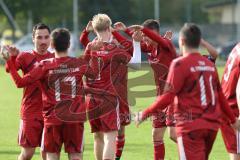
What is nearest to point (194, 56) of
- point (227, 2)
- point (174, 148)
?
point (174, 148)

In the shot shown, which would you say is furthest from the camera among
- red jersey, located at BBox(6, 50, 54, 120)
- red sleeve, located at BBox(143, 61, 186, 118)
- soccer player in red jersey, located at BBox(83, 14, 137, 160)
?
soccer player in red jersey, located at BBox(83, 14, 137, 160)

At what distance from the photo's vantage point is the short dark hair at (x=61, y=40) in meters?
9.02

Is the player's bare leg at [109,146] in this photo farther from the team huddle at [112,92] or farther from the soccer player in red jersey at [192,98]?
the soccer player in red jersey at [192,98]

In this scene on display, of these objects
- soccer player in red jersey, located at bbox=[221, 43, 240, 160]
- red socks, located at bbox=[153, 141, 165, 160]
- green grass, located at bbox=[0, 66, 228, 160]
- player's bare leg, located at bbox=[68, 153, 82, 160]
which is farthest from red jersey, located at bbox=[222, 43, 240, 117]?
green grass, located at bbox=[0, 66, 228, 160]

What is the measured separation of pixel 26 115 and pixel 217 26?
4657cm

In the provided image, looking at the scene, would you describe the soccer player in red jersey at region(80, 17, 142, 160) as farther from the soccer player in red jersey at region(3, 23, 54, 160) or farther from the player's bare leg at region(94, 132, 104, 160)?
the soccer player in red jersey at region(3, 23, 54, 160)

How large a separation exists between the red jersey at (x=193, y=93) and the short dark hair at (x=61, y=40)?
1528mm

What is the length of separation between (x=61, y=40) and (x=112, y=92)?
1.95 metres

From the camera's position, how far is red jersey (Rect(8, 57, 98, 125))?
919 cm

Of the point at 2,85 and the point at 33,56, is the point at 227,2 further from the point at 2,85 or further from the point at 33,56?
the point at 33,56

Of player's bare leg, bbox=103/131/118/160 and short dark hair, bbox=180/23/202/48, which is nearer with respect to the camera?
short dark hair, bbox=180/23/202/48

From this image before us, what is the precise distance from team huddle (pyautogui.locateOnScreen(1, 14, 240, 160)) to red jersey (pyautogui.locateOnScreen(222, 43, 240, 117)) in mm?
13

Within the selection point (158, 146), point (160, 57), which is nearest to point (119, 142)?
point (158, 146)

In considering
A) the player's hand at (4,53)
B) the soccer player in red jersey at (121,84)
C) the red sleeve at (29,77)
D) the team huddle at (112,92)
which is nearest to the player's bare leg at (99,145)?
the team huddle at (112,92)
